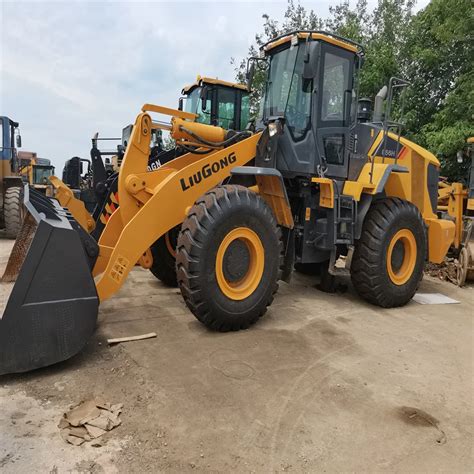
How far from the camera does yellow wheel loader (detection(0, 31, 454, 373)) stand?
3.22 meters

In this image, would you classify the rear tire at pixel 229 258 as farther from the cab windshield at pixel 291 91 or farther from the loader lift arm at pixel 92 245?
the cab windshield at pixel 291 91

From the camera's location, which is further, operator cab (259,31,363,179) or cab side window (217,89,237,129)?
cab side window (217,89,237,129)

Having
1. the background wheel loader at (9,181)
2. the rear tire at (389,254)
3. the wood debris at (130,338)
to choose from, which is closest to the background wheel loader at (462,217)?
the rear tire at (389,254)

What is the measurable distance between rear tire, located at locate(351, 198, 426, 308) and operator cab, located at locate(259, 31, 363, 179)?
84cm

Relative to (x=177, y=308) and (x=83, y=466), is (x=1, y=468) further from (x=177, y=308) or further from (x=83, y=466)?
(x=177, y=308)

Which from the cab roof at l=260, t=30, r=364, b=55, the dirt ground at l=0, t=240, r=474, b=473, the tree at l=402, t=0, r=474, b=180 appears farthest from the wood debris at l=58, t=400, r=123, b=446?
the tree at l=402, t=0, r=474, b=180

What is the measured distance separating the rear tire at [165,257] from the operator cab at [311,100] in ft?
5.28

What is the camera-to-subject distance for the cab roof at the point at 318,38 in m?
4.89

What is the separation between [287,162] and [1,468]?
3963 millimetres

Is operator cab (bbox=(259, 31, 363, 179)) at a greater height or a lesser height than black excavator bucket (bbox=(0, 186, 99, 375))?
greater

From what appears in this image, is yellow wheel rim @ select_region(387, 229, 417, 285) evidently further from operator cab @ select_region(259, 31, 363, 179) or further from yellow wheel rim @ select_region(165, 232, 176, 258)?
yellow wheel rim @ select_region(165, 232, 176, 258)

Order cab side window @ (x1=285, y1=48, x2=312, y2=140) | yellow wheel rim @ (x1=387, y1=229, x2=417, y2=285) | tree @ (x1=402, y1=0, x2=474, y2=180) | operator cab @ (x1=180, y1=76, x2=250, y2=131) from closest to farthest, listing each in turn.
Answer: cab side window @ (x1=285, y1=48, x2=312, y2=140) → yellow wheel rim @ (x1=387, y1=229, x2=417, y2=285) → operator cab @ (x1=180, y1=76, x2=250, y2=131) → tree @ (x1=402, y1=0, x2=474, y2=180)

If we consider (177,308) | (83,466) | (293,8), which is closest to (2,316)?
(83,466)

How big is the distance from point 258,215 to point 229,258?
51 cm
